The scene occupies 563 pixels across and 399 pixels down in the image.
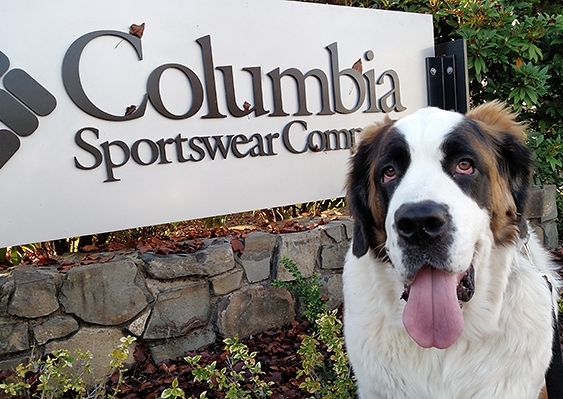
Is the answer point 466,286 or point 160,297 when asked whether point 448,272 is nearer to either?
point 466,286

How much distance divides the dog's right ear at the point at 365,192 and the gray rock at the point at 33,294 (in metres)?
1.76

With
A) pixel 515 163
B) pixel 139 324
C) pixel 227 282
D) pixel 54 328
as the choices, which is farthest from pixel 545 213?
pixel 54 328

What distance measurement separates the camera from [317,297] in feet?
9.71

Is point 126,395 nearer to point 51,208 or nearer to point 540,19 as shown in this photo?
point 51,208

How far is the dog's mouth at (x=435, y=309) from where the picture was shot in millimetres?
1635

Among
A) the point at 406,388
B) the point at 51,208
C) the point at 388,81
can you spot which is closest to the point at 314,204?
the point at 388,81

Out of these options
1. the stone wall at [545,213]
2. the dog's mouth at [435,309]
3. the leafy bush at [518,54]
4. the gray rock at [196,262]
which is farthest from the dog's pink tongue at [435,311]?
the leafy bush at [518,54]

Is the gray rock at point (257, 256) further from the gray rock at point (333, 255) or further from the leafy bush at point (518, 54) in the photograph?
the leafy bush at point (518, 54)

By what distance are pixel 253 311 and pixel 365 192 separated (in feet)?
5.04

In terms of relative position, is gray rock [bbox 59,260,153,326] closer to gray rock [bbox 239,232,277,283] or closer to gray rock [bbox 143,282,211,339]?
gray rock [bbox 143,282,211,339]

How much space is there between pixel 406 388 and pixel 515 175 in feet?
3.26

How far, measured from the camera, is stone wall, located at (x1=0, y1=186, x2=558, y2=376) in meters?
2.60

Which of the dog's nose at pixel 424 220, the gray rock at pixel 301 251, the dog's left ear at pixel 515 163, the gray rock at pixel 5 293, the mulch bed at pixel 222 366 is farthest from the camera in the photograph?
the gray rock at pixel 301 251

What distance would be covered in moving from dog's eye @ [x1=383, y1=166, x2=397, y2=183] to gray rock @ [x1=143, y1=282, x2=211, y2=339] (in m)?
1.67
